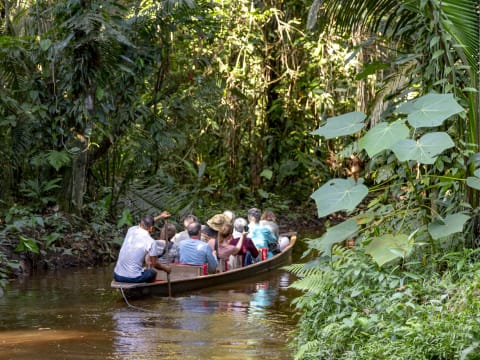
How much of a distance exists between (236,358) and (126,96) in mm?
8637

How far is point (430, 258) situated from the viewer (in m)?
6.95

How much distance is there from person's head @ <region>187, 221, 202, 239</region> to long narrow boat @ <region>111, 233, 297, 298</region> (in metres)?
0.45

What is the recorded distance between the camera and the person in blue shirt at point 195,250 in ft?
39.2

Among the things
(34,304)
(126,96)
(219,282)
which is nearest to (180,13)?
(126,96)

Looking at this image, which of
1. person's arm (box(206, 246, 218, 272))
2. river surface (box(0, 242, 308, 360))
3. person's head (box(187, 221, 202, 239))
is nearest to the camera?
river surface (box(0, 242, 308, 360))

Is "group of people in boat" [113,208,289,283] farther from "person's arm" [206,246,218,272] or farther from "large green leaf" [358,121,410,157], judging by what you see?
"large green leaf" [358,121,410,157]

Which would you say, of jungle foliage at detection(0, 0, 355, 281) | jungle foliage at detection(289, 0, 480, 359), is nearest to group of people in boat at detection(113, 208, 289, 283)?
jungle foliage at detection(0, 0, 355, 281)

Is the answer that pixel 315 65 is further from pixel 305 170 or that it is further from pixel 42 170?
pixel 42 170

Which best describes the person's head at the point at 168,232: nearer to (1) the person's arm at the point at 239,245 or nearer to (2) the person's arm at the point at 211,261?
(2) the person's arm at the point at 211,261

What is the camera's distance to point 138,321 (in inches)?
387

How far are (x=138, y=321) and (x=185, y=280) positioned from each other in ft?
6.20

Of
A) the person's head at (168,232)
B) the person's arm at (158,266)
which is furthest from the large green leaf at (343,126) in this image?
the person's head at (168,232)

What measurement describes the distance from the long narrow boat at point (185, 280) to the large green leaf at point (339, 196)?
5016 mm

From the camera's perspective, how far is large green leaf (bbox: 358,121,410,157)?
6.15 meters
